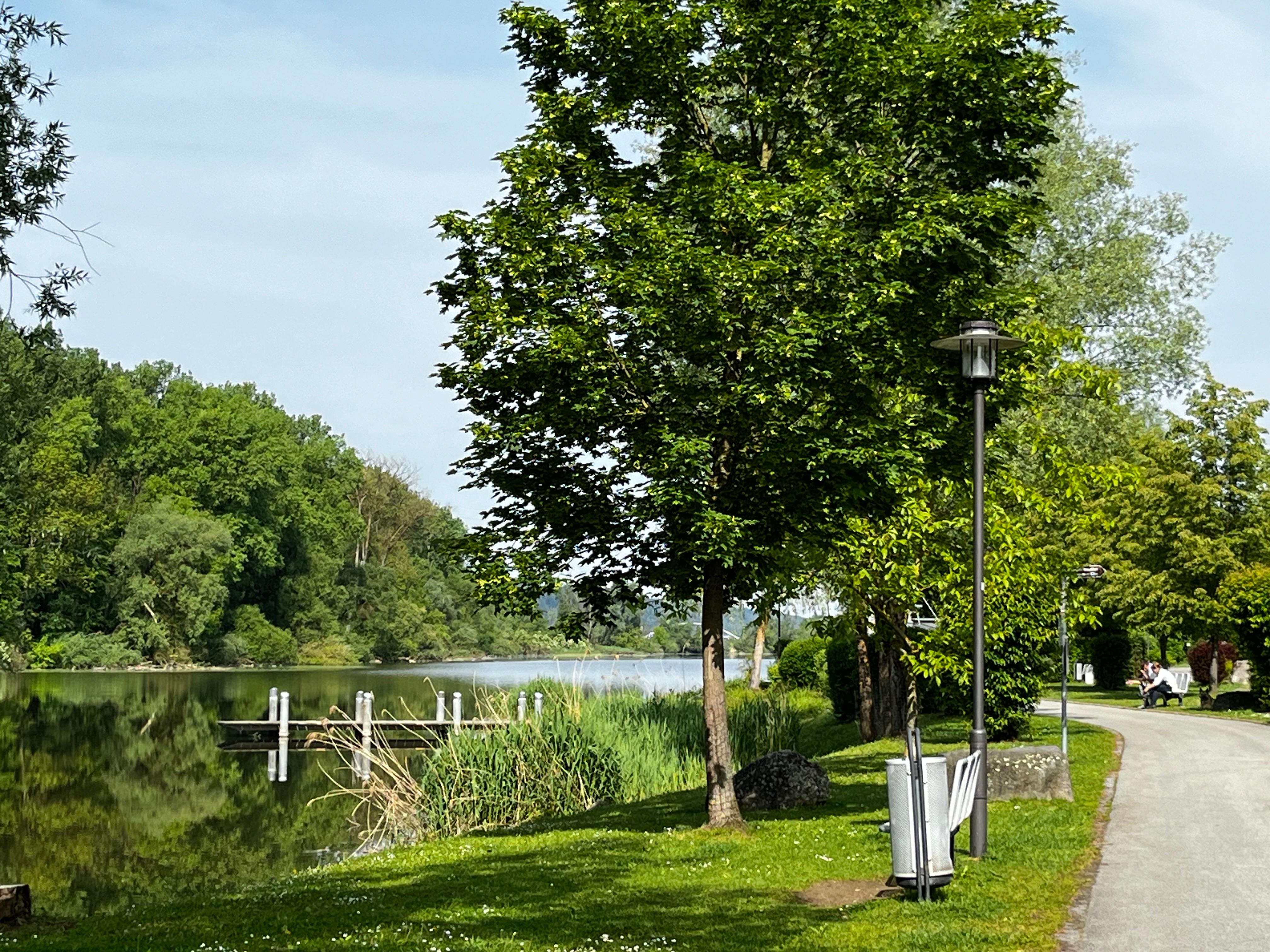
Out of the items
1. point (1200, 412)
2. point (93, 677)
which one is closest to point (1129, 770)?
point (1200, 412)

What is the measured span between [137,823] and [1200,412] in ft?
108

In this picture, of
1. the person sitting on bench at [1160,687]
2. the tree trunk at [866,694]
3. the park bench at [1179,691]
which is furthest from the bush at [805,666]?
the tree trunk at [866,694]

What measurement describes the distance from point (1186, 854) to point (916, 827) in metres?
3.70

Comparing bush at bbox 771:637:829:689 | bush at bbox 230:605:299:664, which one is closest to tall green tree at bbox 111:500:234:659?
bush at bbox 230:605:299:664

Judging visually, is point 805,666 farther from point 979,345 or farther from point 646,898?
point 646,898

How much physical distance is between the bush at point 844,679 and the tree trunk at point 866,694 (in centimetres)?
499

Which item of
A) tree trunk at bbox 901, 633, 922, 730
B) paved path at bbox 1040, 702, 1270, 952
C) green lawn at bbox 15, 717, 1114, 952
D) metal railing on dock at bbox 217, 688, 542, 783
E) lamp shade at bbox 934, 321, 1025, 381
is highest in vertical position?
lamp shade at bbox 934, 321, 1025, 381

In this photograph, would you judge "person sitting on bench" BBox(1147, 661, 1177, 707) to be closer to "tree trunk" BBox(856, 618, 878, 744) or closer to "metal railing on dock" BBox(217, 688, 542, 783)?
"tree trunk" BBox(856, 618, 878, 744)

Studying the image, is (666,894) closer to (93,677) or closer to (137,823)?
(137,823)

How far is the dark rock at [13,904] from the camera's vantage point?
39.2ft

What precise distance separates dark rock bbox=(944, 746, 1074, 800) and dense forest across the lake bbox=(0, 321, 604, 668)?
47.0 metres

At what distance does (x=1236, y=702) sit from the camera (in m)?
36.1

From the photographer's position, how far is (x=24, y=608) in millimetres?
81188

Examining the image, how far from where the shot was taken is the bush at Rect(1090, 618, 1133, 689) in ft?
173
